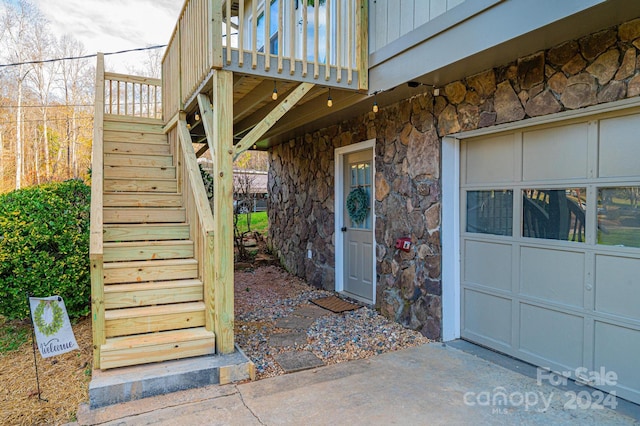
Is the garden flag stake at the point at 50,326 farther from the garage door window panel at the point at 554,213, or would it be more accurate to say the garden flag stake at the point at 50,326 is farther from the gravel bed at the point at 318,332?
the garage door window panel at the point at 554,213

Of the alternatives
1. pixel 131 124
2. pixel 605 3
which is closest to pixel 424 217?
pixel 605 3

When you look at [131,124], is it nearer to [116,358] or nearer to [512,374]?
[116,358]

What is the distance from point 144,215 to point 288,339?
2.08m

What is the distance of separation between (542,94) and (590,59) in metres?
0.36

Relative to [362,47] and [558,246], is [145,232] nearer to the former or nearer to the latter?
[362,47]

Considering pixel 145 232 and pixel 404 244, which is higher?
pixel 145 232

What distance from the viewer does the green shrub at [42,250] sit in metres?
3.62

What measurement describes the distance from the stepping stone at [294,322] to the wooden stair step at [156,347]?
48.0 inches

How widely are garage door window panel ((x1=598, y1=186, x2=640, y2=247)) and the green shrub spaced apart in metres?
4.52

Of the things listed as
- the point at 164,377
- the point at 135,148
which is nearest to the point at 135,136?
the point at 135,148

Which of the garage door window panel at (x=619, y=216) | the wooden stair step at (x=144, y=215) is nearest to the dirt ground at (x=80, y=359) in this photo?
the wooden stair step at (x=144, y=215)

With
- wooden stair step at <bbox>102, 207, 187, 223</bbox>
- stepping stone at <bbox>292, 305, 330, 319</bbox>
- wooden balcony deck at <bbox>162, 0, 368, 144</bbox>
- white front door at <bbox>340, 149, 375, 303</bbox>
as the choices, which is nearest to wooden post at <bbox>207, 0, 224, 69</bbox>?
wooden balcony deck at <bbox>162, 0, 368, 144</bbox>

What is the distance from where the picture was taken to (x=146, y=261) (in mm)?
3744

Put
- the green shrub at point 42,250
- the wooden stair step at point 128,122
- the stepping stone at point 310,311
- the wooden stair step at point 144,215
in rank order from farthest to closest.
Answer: the wooden stair step at point 128,122 → the stepping stone at point 310,311 → the wooden stair step at point 144,215 → the green shrub at point 42,250
